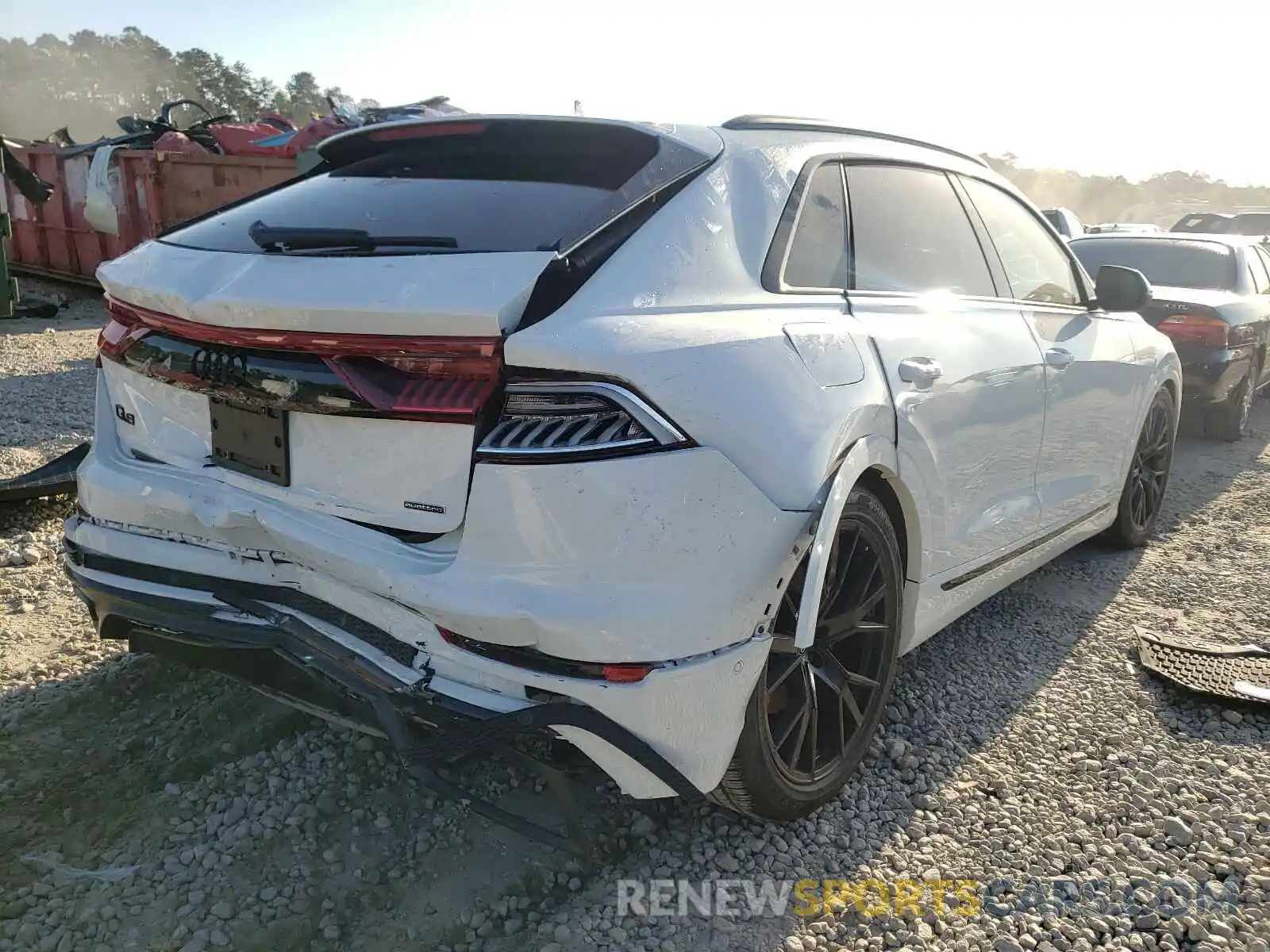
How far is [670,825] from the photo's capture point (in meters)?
2.48

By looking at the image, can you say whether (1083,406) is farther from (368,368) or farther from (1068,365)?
(368,368)

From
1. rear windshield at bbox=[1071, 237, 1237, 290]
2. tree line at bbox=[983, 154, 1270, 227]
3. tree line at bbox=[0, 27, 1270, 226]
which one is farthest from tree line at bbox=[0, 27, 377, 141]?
rear windshield at bbox=[1071, 237, 1237, 290]

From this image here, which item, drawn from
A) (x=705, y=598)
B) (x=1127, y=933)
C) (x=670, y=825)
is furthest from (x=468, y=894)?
(x=1127, y=933)

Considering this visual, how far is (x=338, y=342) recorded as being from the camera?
1.95 m

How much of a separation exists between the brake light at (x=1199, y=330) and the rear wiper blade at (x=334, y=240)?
6.27m

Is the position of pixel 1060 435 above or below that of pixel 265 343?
below

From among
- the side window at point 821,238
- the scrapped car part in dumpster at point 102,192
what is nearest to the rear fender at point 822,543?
the side window at point 821,238

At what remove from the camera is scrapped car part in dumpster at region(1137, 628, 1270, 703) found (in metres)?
3.26

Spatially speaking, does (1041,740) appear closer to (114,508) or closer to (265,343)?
(265,343)

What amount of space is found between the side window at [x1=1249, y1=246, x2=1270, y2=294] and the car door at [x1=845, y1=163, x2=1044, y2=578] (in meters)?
5.85

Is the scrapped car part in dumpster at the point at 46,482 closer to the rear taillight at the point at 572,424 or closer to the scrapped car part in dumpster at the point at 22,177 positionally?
the rear taillight at the point at 572,424

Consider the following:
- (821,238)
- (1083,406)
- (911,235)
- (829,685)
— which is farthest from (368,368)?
(1083,406)

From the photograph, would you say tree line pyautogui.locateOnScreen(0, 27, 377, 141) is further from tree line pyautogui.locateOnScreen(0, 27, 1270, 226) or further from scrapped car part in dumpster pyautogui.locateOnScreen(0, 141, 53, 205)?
scrapped car part in dumpster pyautogui.locateOnScreen(0, 141, 53, 205)

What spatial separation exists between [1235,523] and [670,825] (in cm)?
428
